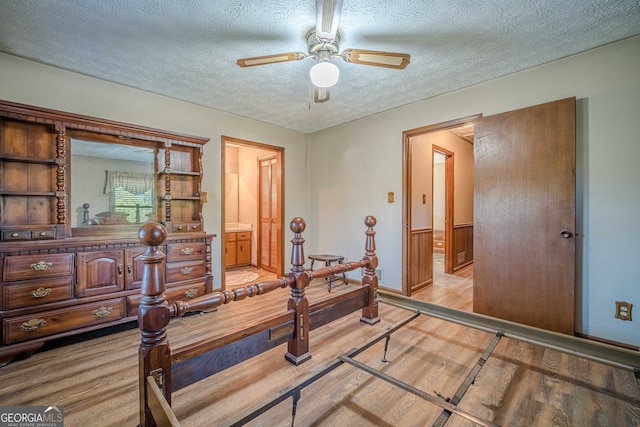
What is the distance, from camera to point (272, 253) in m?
5.06

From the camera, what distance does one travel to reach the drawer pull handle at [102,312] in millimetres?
2459

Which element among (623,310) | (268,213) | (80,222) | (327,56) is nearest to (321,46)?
(327,56)

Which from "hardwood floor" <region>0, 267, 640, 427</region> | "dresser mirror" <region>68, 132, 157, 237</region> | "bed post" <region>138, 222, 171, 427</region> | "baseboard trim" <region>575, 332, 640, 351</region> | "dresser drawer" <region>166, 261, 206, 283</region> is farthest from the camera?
"dresser drawer" <region>166, 261, 206, 283</region>

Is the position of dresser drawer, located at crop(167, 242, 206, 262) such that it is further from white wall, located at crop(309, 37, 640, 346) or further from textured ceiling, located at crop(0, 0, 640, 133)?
white wall, located at crop(309, 37, 640, 346)

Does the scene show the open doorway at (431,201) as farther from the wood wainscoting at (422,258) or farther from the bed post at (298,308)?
the bed post at (298,308)

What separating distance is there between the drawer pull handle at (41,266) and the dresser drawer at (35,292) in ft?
0.32

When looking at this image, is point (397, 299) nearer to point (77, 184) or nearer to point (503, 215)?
point (503, 215)

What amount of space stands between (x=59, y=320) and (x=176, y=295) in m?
0.91

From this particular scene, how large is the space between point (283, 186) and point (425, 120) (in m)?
2.38

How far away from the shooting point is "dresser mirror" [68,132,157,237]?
2.76 metres

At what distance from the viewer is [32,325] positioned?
2174mm

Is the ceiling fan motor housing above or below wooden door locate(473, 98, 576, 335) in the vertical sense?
above

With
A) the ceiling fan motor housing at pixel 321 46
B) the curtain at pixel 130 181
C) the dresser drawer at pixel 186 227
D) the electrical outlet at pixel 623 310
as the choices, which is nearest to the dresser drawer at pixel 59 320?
the dresser drawer at pixel 186 227

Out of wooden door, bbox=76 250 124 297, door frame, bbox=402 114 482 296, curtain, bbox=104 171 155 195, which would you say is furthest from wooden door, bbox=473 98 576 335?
curtain, bbox=104 171 155 195
